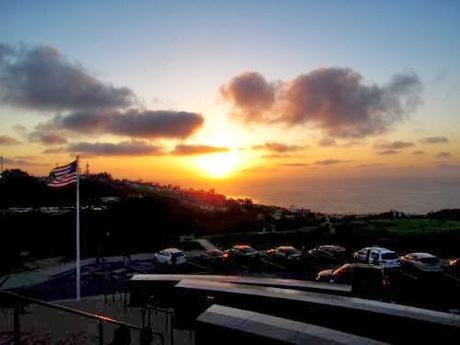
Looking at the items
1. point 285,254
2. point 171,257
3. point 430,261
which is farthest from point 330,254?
point 171,257

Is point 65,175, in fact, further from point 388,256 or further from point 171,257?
point 388,256

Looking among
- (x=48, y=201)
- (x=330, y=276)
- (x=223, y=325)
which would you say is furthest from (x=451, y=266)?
(x=48, y=201)

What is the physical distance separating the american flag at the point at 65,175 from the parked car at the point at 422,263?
60.1 ft

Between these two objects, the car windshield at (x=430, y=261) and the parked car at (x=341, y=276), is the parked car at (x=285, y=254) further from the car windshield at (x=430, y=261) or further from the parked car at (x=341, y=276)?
the car windshield at (x=430, y=261)

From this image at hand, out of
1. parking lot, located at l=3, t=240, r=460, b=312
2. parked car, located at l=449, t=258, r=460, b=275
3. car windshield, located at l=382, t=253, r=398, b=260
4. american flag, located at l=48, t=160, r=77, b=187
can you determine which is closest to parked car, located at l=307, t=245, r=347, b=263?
parking lot, located at l=3, t=240, r=460, b=312

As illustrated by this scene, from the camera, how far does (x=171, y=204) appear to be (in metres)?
48.5

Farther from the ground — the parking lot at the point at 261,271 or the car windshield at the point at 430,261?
the car windshield at the point at 430,261

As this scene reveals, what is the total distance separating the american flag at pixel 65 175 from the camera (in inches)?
875

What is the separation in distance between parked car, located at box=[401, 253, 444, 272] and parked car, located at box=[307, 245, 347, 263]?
15.9 feet

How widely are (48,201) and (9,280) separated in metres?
42.0

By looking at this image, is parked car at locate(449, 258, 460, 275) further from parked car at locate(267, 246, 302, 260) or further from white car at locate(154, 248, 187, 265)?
white car at locate(154, 248, 187, 265)

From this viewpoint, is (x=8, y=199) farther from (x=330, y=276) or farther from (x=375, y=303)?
(x=375, y=303)

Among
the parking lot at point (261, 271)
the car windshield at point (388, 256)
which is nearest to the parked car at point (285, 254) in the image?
the parking lot at point (261, 271)

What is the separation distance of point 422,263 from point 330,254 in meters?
6.75
